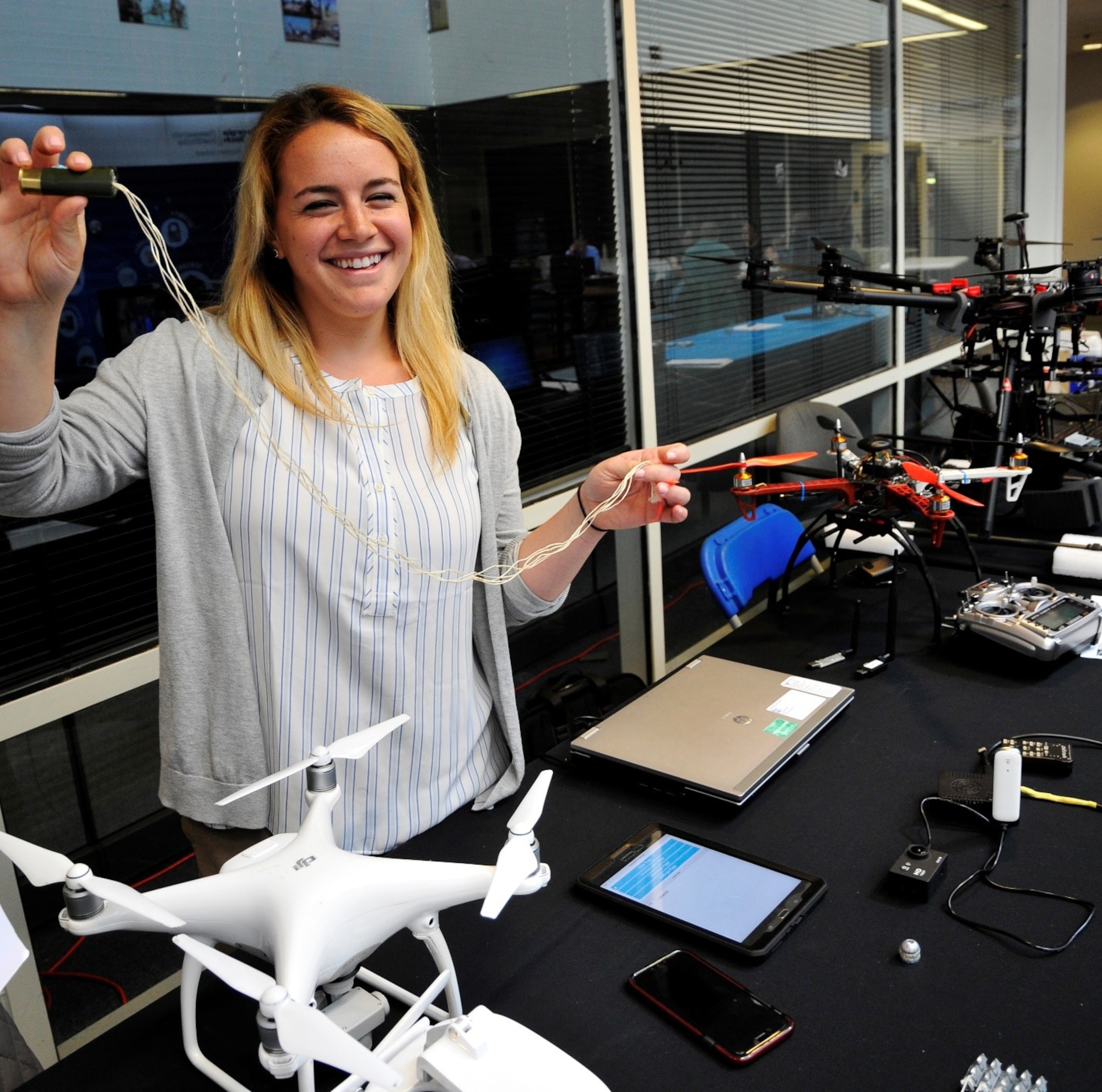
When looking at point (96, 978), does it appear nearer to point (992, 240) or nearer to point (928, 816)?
point (928, 816)

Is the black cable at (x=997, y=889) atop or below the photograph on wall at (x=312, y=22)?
below

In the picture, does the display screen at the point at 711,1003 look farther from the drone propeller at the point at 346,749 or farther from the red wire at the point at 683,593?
the red wire at the point at 683,593

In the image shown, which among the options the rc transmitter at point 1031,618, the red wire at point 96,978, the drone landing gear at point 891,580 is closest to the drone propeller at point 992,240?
the drone landing gear at point 891,580

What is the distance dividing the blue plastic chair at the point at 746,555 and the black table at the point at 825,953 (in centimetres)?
69

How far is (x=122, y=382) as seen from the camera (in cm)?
117

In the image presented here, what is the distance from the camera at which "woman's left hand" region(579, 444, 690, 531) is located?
1354 mm

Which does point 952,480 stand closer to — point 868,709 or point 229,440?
point 868,709

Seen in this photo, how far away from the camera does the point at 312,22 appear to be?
195 cm

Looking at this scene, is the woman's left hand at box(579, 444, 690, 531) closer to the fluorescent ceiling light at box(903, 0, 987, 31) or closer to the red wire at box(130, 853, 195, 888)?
the red wire at box(130, 853, 195, 888)

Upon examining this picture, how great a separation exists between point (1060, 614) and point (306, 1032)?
1.70 m

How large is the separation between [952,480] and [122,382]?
1.66 m

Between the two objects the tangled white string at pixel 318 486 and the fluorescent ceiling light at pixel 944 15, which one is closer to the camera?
the tangled white string at pixel 318 486

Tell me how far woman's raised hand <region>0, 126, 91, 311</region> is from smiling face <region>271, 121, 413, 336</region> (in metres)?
0.36

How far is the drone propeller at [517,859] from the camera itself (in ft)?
2.68
